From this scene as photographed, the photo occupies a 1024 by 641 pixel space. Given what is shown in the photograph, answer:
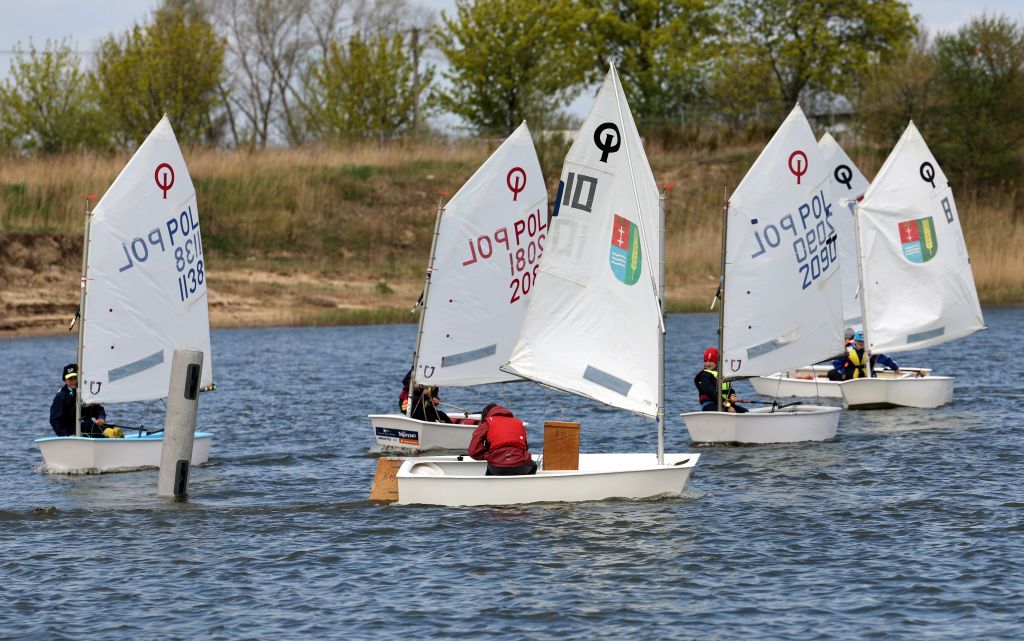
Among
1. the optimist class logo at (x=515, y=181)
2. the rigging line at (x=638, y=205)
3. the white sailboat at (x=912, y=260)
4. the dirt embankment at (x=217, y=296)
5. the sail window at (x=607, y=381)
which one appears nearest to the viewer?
the rigging line at (x=638, y=205)

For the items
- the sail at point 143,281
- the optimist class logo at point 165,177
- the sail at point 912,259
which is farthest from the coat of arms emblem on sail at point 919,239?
the optimist class logo at point 165,177

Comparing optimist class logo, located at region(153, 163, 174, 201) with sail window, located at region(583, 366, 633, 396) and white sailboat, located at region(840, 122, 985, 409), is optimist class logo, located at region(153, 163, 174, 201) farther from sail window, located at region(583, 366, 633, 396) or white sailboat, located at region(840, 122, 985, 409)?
white sailboat, located at region(840, 122, 985, 409)

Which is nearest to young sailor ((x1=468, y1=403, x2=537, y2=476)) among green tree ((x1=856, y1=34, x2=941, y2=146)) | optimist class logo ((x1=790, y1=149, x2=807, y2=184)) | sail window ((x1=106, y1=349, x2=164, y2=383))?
sail window ((x1=106, y1=349, x2=164, y2=383))

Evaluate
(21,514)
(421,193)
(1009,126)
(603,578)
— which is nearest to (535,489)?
(603,578)

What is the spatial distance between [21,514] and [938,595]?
12.3 metres

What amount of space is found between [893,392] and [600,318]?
39.2 ft

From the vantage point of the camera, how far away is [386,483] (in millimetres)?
20328

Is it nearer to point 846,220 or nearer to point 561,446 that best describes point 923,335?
point 846,220

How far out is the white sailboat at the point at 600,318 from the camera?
62.6ft

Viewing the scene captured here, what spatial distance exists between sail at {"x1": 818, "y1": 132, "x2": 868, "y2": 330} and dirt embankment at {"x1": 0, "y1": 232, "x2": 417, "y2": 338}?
2232 cm

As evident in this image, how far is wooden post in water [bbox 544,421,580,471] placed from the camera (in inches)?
753

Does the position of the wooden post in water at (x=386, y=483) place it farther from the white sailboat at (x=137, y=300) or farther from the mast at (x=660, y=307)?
the white sailboat at (x=137, y=300)

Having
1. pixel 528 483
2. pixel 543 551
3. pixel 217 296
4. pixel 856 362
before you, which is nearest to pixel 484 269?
pixel 528 483

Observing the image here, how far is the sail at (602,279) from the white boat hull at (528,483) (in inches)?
44.1
